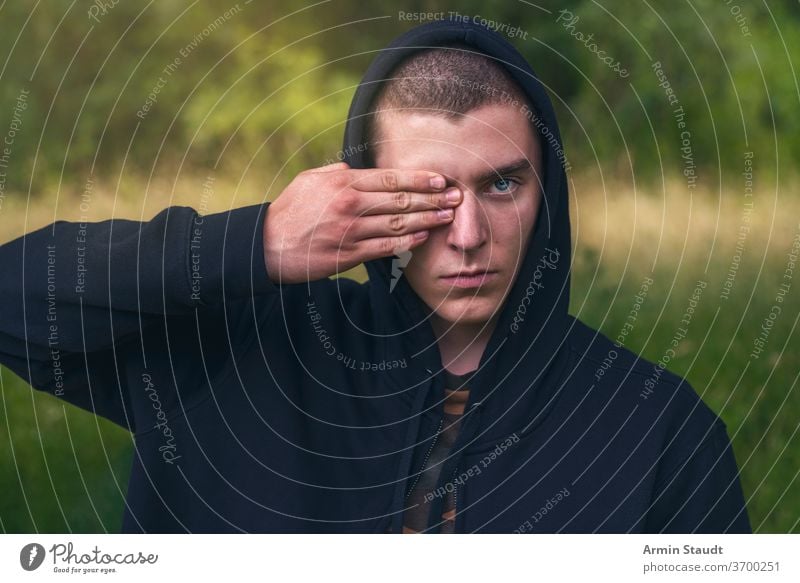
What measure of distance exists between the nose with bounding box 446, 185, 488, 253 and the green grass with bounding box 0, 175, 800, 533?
1.40m

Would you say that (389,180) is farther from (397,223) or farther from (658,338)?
(658,338)

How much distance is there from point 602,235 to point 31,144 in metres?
2.66

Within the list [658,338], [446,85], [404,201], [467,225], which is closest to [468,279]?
[467,225]

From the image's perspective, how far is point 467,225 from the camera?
2.17m

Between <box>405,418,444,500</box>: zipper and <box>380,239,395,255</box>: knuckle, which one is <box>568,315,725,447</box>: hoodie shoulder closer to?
<box>405,418,444,500</box>: zipper

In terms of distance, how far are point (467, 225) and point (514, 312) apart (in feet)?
0.93

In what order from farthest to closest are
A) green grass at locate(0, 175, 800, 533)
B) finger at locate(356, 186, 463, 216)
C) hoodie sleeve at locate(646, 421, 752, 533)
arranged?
green grass at locate(0, 175, 800, 533) → hoodie sleeve at locate(646, 421, 752, 533) → finger at locate(356, 186, 463, 216)

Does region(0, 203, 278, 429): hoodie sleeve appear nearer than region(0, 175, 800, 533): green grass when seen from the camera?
Yes

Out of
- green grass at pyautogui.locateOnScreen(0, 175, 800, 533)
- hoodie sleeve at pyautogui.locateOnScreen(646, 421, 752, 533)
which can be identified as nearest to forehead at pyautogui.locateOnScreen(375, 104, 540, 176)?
hoodie sleeve at pyautogui.locateOnScreen(646, 421, 752, 533)

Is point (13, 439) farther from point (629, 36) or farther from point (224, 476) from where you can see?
point (629, 36)

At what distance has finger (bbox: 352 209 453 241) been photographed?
2080mm

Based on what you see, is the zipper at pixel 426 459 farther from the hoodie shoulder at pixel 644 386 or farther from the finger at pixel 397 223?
the finger at pixel 397 223

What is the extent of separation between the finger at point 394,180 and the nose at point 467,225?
8cm

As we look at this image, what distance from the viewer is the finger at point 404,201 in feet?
6.81
